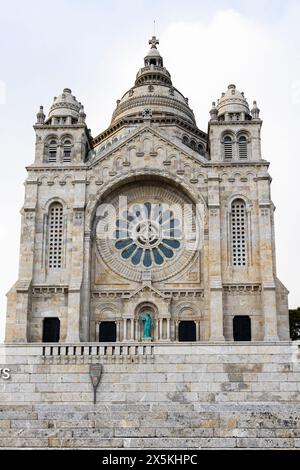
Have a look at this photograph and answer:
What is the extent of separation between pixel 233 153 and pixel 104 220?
32.3 ft

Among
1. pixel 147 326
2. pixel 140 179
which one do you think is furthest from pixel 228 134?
pixel 147 326

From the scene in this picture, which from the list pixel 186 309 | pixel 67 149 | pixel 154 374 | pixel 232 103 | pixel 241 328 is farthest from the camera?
pixel 232 103

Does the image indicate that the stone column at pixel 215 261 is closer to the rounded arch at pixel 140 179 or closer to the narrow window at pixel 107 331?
the rounded arch at pixel 140 179

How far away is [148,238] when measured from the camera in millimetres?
47312

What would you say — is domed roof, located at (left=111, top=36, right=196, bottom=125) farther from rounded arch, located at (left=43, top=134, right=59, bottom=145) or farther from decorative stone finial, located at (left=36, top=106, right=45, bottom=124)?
rounded arch, located at (left=43, top=134, right=59, bottom=145)

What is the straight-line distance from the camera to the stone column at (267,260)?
Result: 4269 cm

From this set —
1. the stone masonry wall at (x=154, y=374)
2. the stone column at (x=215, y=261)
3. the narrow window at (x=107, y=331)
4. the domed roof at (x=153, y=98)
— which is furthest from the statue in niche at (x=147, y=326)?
the domed roof at (x=153, y=98)

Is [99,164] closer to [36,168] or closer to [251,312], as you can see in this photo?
[36,168]

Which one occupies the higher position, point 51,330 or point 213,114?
point 213,114

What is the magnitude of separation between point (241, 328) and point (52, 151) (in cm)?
1765

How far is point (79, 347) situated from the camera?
1361 inches

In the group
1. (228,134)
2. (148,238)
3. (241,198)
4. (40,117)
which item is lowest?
(148,238)

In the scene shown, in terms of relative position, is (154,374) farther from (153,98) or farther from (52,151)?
(153,98)
